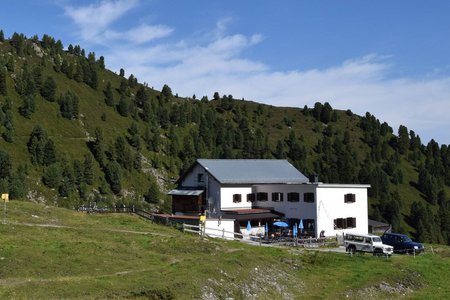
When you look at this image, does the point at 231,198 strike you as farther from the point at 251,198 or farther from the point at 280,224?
the point at 280,224

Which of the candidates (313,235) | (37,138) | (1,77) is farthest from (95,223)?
(1,77)

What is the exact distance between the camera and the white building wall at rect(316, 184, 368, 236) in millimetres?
70500

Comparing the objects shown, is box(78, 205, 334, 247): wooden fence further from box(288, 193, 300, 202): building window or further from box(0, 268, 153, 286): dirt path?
box(0, 268, 153, 286): dirt path

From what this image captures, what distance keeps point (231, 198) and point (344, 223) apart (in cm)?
1739

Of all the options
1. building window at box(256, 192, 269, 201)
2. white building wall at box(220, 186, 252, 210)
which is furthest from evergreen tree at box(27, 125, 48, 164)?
building window at box(256, 192, 269, 201)

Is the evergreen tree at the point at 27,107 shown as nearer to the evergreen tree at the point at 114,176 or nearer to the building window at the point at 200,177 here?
the evergreen tree at the point at 114,176

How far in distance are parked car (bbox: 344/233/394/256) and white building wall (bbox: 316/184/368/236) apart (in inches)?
550

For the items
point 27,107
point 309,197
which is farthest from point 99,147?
point 309,197

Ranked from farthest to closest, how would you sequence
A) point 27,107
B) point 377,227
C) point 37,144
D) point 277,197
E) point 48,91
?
point 48,91, point 27,107, point 37,144, point 377,227, point 277,197

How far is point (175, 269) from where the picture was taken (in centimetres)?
3644

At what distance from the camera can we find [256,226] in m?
73.0

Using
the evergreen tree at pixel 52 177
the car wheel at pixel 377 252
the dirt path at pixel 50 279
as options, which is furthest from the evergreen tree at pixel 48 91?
the dirt path at pixel 50 279

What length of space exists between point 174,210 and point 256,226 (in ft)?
54.9

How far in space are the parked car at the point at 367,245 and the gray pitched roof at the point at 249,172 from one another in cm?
2588
